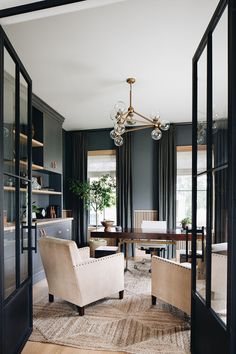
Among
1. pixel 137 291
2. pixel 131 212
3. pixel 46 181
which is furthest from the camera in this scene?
pixel 131 212

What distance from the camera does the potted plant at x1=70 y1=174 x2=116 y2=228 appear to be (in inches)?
224

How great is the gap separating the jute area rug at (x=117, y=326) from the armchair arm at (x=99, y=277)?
0.19 meters

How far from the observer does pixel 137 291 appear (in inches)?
134

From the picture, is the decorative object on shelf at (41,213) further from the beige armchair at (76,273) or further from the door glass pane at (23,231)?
the door glass pane at (23,231)

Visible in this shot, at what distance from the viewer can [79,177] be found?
612 cm

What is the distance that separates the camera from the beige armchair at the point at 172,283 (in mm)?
2475

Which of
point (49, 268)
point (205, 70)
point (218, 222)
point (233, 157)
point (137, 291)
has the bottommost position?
point (137, 291)

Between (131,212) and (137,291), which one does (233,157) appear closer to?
(137,291)

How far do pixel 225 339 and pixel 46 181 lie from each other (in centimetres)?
450

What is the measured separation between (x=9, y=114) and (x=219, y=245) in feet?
6.11

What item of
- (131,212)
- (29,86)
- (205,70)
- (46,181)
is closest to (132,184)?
(131,212)

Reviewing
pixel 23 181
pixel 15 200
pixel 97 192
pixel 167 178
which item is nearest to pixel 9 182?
pixel 15 200

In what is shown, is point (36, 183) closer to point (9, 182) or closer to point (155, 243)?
point (155, 243)

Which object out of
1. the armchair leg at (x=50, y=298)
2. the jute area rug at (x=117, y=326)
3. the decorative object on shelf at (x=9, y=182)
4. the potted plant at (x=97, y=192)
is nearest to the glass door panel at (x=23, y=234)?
the decorative object on shelf at (x=9, y=182)
